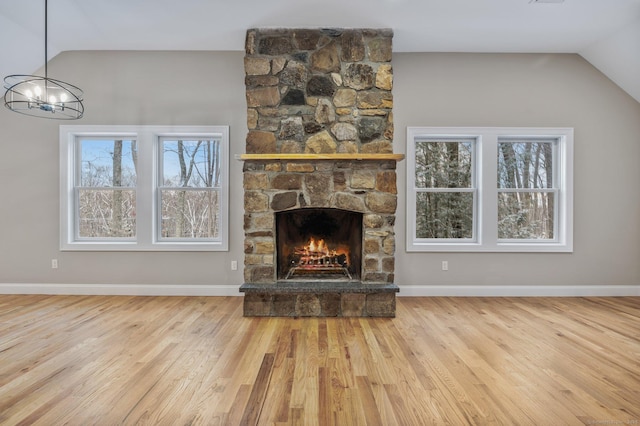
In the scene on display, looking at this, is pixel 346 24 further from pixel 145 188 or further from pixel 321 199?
pixel 145 188

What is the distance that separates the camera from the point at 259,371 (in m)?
2.35

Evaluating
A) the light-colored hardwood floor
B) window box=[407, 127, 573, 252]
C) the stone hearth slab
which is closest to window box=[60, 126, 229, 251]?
the light-colored hardwood floor

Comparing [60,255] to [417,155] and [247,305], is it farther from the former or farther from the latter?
[417,155]

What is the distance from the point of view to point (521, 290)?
14.5ft

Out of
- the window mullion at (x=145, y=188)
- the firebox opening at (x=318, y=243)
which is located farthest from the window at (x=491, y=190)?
the window mullion at (x=145, y=188)

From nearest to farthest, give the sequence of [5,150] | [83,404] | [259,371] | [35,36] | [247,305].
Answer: [83,404] → [259,371] → [247,305] → [35,36] → [5,150]

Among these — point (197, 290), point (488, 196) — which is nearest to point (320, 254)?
point (197, 290)

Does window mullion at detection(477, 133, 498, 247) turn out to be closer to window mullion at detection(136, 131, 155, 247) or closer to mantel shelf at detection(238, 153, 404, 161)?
mantel shelf at detection(238, 153, 404, 161)

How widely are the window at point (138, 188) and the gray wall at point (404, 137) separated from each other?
0.16 metres

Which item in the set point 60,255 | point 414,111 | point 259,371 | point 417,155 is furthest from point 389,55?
point 60,255

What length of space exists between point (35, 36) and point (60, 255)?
254cm

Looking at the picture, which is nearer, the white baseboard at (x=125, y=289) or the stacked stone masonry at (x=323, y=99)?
the stacked stone masonry at (x=323, y=99)

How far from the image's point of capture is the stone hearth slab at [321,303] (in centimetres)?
352

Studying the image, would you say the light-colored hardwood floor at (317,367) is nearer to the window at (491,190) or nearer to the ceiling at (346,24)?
the window at (491,190)
